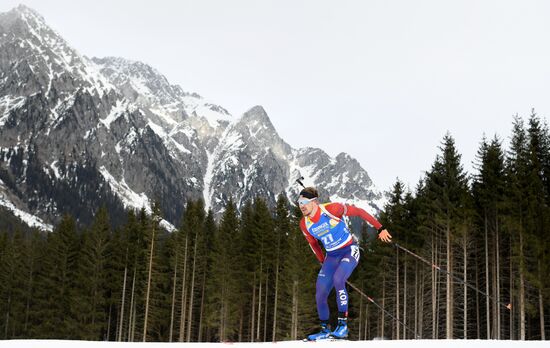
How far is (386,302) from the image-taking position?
1879 inches

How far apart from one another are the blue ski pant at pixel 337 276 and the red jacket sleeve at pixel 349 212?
2.01 ft

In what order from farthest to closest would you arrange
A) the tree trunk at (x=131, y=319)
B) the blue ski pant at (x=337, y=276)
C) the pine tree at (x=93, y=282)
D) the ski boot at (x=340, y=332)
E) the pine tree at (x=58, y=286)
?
the tree trunk at (x=131, y=319), the pine tree at (x=58, y=286), the pine tree at (x=93, y=282), the blue ski pant at (x=337, y=276), the ski boot at (x=340, y=332)

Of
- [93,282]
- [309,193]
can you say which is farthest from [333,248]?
[93,282]

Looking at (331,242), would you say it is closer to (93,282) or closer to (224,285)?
(224,285)

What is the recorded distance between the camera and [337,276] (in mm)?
9336

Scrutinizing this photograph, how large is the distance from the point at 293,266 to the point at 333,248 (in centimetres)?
2837

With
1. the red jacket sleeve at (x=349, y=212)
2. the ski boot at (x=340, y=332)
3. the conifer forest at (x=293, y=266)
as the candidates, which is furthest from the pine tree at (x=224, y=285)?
the ski boot at (x=340, y=332)

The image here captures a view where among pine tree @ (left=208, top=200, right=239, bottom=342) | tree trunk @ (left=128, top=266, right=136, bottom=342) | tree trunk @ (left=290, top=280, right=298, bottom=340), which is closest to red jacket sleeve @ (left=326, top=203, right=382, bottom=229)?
tree trunk @ (left=290, top=280, right=298, bottom=340)

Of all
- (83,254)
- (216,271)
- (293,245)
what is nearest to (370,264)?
(293,245)

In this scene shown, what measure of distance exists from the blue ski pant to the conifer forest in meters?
21.4

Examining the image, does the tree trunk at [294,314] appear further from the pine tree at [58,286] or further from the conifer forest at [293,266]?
the pine tree at [58,286]

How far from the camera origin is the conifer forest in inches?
1242

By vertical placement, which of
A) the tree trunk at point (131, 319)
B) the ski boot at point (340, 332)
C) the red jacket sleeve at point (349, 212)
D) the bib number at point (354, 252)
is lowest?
the tree trunk at point (131, 319)

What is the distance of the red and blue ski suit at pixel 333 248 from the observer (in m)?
9.43
